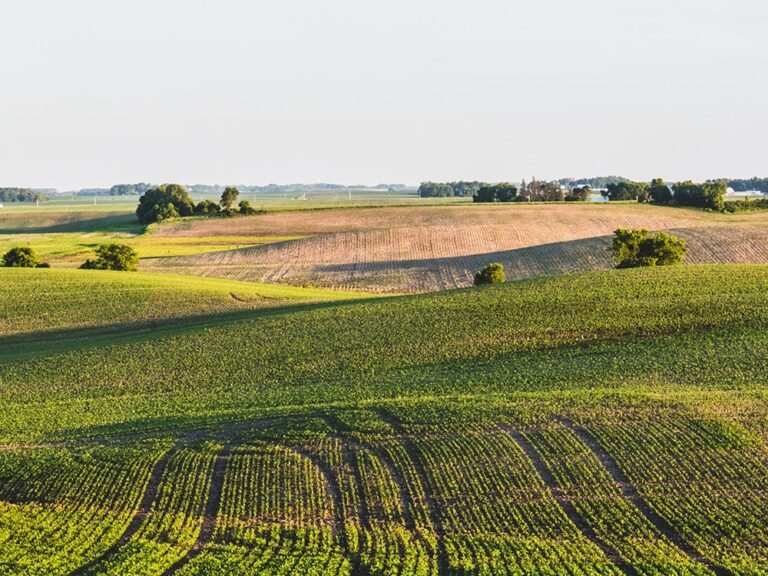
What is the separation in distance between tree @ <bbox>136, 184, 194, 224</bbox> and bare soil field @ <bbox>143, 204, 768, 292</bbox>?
65.8 ft

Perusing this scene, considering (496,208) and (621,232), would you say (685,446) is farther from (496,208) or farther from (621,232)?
(496,208)

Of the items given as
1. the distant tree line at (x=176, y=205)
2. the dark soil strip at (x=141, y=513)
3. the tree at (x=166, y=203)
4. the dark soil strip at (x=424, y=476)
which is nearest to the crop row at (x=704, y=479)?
the dark soil strip at (x=424, y=476)

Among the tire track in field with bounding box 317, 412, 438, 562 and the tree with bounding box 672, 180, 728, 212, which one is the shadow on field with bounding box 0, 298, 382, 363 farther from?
the tree with bounding box 672, 180, 728, 212

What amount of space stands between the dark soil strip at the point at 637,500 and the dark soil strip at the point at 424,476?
5.75 metres

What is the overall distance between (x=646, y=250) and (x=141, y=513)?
5811cm

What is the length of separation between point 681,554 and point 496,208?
121497mm

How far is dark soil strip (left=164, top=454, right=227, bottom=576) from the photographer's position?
24.0 m

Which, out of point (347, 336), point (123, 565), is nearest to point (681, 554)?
point (123, 565)

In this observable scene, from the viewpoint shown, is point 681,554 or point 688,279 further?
point 688,279

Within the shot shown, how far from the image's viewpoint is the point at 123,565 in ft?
76.7

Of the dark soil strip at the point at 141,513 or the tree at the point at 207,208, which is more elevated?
the tree at the point at 207,208

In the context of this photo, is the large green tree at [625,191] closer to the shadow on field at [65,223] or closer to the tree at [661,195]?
the tree at [661,195]

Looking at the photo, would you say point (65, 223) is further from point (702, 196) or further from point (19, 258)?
point (702, 196)

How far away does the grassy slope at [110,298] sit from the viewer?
63.2 metres
